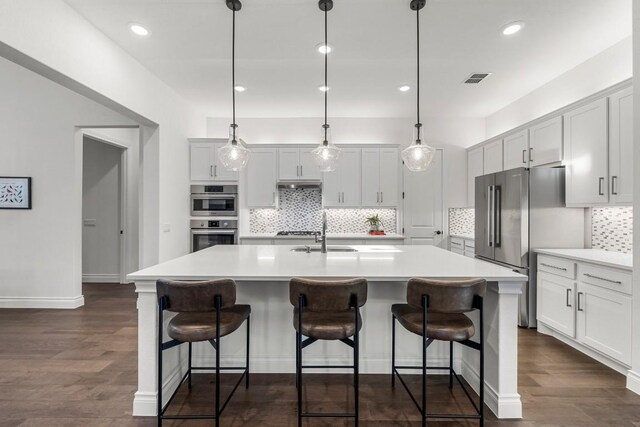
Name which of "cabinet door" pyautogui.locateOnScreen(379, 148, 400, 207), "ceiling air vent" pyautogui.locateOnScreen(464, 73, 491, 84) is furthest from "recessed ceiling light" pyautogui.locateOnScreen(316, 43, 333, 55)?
"cabinet door" pyautogui.locateOnScreen(379, 148, 400, 207)

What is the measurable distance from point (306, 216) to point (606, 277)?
392 centimetres

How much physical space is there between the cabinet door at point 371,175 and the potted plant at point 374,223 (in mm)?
251

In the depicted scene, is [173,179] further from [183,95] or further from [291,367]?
[291,367]

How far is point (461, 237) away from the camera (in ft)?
16.9

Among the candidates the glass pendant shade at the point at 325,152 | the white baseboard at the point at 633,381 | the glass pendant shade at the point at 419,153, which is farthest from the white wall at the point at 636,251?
the glass pendant shade at the point at 325,152

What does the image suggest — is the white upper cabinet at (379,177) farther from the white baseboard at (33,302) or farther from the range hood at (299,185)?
the white baseboard at (33,302)

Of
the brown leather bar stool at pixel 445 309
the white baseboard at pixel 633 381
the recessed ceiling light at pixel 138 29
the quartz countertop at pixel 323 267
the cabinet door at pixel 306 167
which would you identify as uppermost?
the recessed ceiling light at pixel 138 29

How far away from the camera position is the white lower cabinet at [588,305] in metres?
2.52

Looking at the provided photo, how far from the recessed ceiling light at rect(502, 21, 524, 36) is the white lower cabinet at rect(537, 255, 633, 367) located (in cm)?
217

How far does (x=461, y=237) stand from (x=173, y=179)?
4456 mm

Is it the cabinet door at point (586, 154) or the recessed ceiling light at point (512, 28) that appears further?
the cabinet door at point (586, 154)

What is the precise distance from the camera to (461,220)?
5668mm

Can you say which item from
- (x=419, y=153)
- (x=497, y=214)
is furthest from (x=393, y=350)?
(x=497, y=214)

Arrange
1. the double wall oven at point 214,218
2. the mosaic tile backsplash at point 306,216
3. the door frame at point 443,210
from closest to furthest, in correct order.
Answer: the double wall oven at point 214,218 → the door frame at point 443,210 → the mosaic tile backsplash at point 306,216
